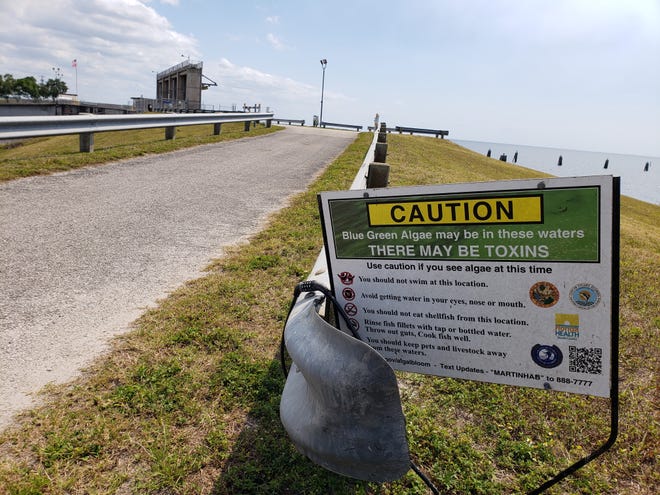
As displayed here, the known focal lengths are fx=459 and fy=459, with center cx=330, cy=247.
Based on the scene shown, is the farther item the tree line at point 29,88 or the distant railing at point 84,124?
the tree line at point 29,88

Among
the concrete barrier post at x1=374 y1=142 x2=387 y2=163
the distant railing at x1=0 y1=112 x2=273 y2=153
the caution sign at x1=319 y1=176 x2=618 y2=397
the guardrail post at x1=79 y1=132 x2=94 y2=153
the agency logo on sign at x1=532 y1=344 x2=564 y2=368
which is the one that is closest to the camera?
the caution sign at x1=319 y1=176 x2=618 y2=397

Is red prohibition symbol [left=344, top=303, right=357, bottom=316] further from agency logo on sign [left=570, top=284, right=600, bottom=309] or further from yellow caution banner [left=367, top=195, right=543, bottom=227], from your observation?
agency logo on sign [left=570, top=284, right=600, bottom=309]

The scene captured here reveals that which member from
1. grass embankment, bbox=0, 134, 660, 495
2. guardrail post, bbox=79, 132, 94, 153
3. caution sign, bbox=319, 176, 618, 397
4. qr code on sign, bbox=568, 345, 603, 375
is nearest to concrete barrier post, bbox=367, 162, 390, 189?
grass embankment, bbox=0, 134, 660, 495

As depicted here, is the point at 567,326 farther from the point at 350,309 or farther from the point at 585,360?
the point at 350,309

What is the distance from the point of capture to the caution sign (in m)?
1.88

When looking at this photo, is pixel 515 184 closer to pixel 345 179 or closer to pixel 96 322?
pixel 96 322

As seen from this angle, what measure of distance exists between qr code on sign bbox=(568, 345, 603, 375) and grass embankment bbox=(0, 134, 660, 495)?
0.77 meters

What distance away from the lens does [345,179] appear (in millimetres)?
9898

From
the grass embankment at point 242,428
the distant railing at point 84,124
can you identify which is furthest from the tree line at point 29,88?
the grass embankment at point 242,428

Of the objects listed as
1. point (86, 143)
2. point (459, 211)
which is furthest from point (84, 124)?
point (459, 211)

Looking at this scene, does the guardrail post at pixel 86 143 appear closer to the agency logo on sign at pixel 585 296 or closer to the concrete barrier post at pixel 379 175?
the concrete barrier post at pixel 379 175

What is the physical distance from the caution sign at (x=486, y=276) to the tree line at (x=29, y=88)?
11043 centimetres

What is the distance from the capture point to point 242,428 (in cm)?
250

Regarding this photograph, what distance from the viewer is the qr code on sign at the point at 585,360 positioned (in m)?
1.95
